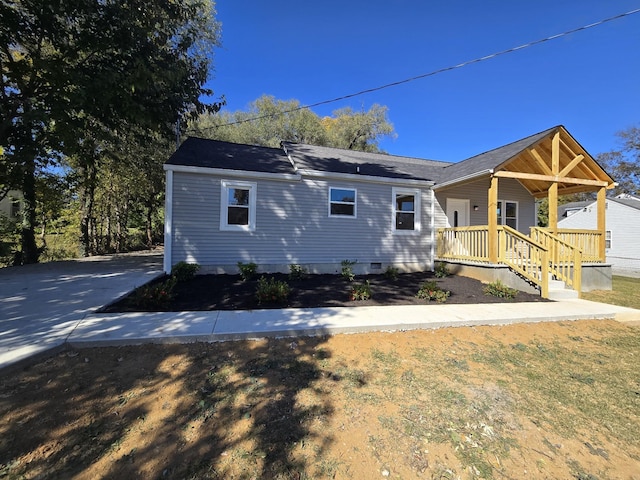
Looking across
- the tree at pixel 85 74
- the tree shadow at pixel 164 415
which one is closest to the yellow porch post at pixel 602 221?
the tree shadow at pixel 164 415

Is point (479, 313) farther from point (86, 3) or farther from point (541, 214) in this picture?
point (541, 214)

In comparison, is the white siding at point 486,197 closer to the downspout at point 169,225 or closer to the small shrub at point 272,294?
the small shrub at point 272,294

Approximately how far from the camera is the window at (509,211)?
12.0 m

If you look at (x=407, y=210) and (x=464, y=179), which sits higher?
(x=464, y=179)

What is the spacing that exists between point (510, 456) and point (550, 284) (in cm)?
755

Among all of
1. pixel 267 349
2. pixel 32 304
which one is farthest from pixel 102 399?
pixel 32 304

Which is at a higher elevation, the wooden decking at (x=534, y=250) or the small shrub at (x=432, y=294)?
the wooden decking at (x=534, y=250)

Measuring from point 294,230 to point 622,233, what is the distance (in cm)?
2421

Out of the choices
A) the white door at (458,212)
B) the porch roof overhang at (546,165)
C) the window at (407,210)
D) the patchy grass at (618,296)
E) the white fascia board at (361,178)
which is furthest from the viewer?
the white door at (458,212)

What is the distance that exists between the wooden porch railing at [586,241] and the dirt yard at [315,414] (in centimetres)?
695

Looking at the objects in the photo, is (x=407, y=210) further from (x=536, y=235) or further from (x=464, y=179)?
(x=536, y=235)

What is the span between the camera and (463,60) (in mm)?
7996

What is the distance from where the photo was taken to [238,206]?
28.0 ft

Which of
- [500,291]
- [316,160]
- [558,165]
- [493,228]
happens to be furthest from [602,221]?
[316,160]
